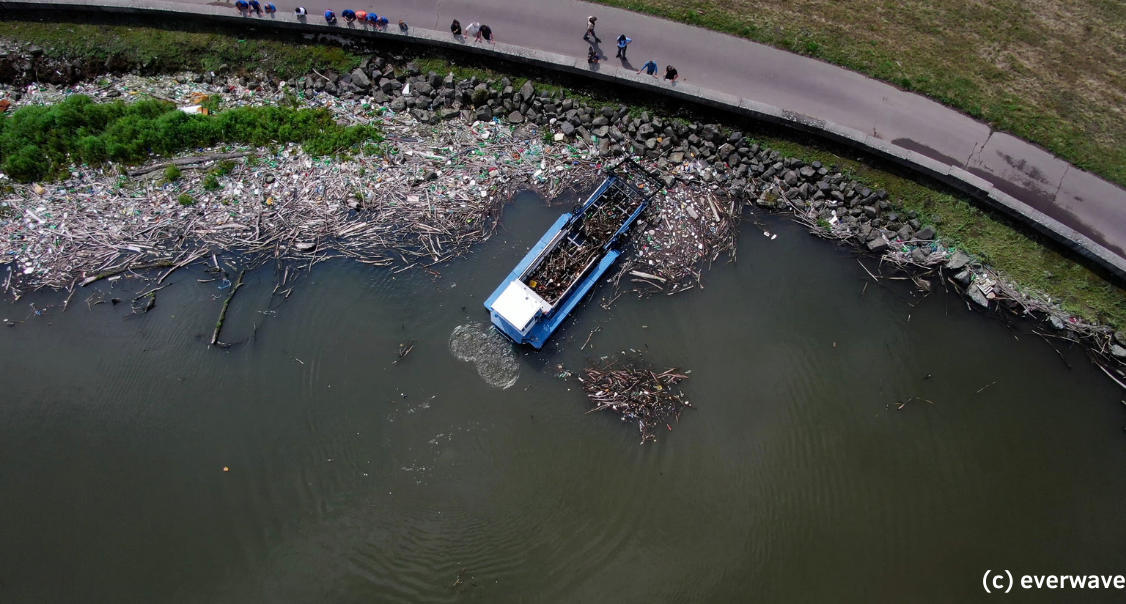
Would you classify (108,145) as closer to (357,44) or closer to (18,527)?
(357,44)

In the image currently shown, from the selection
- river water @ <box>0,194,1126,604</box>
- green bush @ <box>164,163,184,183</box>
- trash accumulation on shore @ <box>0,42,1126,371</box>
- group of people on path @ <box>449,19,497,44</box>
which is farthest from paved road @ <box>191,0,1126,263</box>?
green bush @ <box>164,163,184,183</box>

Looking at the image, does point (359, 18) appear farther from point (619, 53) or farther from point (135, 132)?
point (619, 53)

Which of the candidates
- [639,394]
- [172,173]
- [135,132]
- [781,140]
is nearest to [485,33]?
[781,140]

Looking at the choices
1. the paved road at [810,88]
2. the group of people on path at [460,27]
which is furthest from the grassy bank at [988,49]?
the group of people on path at [460,27]

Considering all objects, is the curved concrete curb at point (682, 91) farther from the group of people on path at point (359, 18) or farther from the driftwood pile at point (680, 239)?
the driftwood pile at point (680, 239)

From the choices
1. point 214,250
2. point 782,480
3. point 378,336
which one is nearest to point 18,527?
point 214,250
